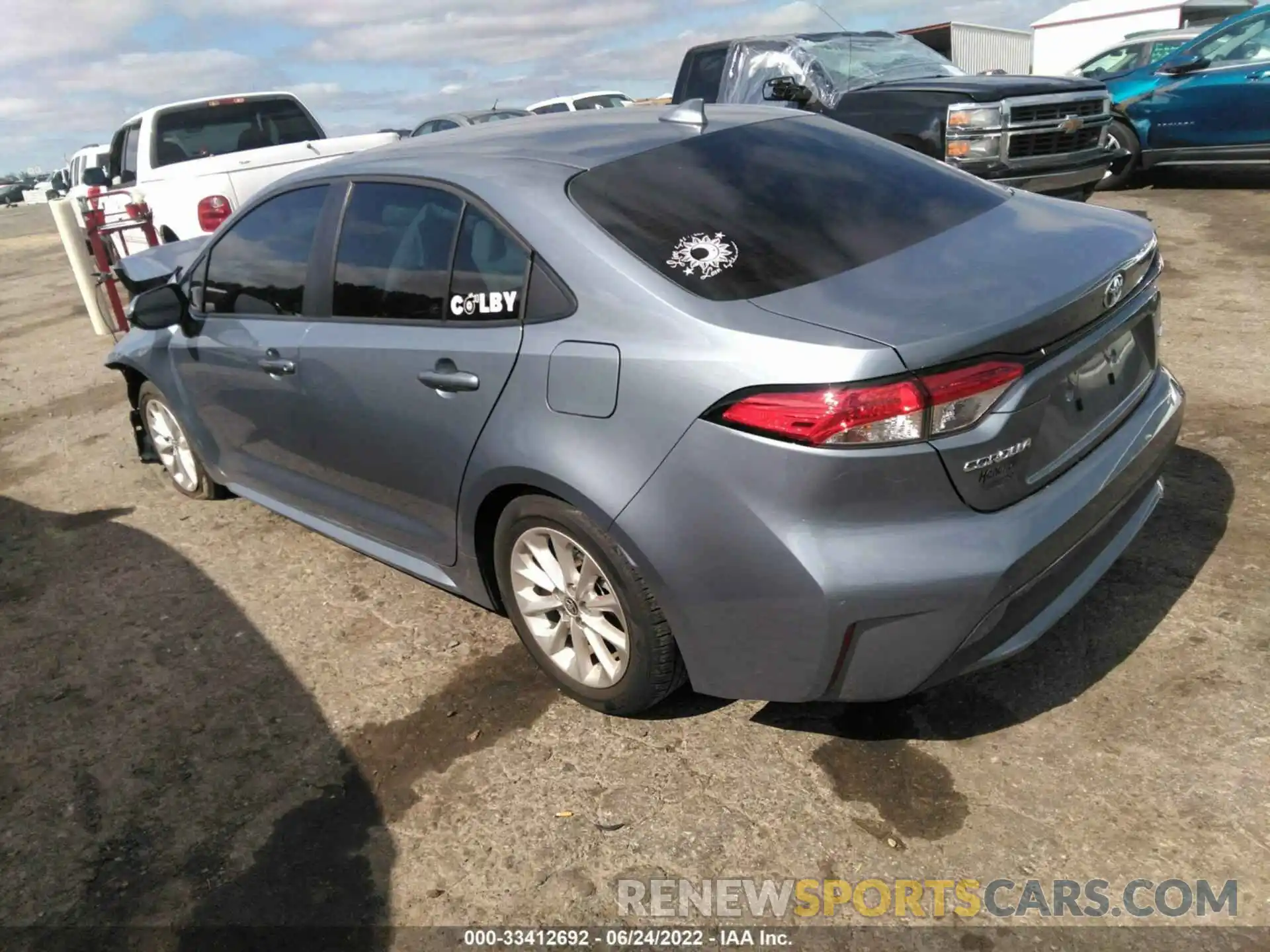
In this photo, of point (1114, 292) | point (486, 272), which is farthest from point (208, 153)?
point (1114, 292)

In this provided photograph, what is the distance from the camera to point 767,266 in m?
2.61

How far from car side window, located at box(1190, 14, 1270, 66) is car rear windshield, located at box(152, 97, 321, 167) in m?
8.96

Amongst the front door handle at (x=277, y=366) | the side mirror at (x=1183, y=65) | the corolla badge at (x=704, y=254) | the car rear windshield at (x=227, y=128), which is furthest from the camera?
the side mirror at (x=1183, y=65)

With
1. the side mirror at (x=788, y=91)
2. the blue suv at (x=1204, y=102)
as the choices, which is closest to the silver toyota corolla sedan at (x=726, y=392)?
the side mirror at (x=788, y=91)

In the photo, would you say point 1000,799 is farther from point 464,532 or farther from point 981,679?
point 464,532

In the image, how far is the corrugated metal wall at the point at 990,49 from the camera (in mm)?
25922

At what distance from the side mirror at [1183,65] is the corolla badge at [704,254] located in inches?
366

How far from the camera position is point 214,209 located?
7.84 m

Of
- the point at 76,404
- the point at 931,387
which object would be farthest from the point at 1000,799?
the point at 76,404

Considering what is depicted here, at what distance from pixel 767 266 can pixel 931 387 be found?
0.61 m

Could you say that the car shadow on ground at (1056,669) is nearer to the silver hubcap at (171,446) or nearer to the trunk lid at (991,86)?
the silver hubcap at (171,446)

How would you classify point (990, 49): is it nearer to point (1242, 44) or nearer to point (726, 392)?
point (1242, 44)

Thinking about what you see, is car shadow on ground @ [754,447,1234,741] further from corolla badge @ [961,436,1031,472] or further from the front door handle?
the front door handle

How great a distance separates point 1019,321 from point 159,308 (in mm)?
3512
